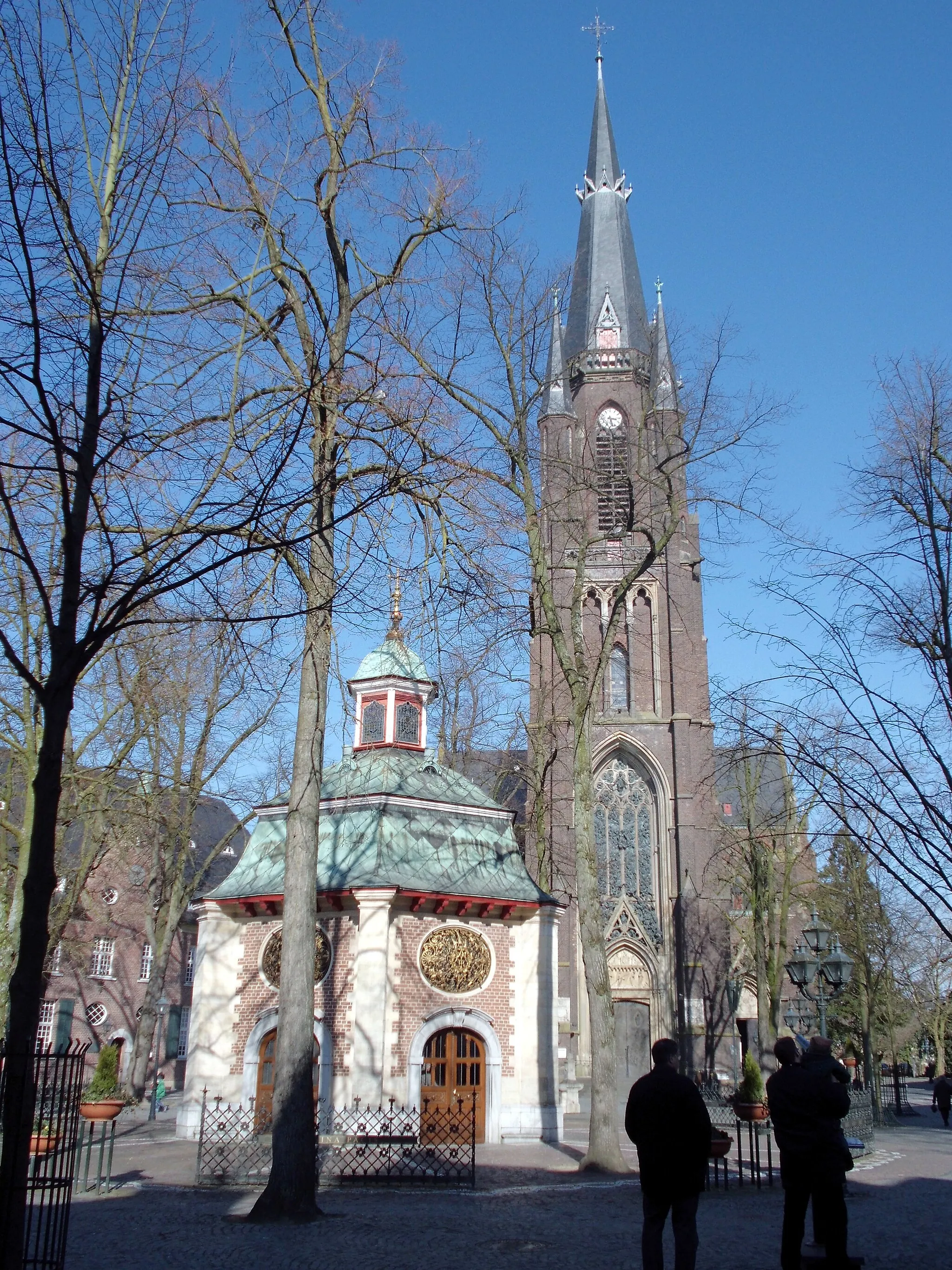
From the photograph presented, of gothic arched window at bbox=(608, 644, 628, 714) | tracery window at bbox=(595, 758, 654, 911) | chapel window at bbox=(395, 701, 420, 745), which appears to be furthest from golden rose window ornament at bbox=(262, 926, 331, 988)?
gothic arched window at bbox=(608, 644, 628, 714)

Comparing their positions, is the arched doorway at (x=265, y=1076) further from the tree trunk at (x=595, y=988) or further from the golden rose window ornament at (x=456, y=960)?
the tree trunk at (x=595, y=988)

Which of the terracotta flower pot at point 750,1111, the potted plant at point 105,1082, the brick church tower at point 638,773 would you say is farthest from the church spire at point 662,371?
the potted plant at point 105,1082

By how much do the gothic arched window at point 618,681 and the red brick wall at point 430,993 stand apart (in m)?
22.2

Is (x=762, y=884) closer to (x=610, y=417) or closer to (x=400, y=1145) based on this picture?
(x=400, y=1145)

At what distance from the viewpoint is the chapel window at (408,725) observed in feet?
82.9

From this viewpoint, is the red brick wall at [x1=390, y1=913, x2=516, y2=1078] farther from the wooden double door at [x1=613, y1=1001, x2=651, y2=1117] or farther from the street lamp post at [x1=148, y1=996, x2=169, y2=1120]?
the street lamp post at [x1=148, y1=996, x2=169, y2=1120]

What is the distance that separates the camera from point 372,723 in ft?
83.4

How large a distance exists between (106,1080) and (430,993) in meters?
9.29

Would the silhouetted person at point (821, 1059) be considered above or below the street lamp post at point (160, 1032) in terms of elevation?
above

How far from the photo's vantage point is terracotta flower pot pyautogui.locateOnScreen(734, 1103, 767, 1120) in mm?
14875

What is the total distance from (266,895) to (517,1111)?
600 centimetres

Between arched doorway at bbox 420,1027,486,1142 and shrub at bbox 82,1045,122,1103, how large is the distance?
749cm

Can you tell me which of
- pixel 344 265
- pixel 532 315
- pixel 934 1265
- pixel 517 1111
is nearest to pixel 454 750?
pixel 517 1111

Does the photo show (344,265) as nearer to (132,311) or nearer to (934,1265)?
(132,311)
